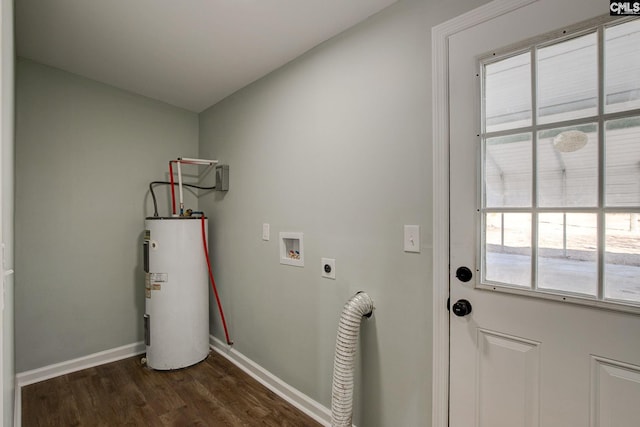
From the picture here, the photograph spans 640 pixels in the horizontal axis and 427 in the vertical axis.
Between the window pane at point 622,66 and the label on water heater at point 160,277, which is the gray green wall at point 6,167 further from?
the window pane at point 622,66

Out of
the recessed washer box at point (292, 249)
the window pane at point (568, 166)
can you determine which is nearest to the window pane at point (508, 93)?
the window pane at point (568, 166)

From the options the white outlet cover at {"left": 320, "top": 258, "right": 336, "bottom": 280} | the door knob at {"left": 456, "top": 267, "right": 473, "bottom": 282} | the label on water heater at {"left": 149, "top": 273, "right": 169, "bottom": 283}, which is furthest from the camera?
the label on water heater at {"left": 149, "top": 273, "right": 169, "bottom": 283}

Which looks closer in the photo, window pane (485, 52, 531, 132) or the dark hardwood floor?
window pane (485, 52, 531, 132)

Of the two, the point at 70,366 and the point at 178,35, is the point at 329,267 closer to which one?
the point at 178,35

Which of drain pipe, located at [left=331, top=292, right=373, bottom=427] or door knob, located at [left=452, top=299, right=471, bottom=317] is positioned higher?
door knob, located at [left=452, top=299, right=471, bottom=317]

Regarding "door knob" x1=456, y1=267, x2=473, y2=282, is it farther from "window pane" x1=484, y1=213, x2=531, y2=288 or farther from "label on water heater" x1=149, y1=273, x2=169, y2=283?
"label on water heater" x1=149, y1=273, x2=169, y2=283

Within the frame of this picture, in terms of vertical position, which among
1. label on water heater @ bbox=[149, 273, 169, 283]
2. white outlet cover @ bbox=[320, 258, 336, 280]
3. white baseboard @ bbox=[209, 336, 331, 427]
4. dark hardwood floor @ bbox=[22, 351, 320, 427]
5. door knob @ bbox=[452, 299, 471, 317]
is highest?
white outlet cover @ bbox=[320, 258, 336, 280]

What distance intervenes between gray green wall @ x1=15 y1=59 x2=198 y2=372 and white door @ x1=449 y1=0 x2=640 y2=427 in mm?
2724

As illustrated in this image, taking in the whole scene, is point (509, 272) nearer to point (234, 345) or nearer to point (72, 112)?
point (234, 345)

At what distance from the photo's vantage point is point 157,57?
2.14 metres

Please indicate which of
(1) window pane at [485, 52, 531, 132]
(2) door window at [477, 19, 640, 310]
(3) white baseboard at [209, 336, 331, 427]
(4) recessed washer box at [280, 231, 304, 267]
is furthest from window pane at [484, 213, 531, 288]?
(3) white baseboard at [209, 336, 331, 427]

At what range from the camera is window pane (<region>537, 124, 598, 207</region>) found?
102 cm

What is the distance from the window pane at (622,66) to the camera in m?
0.95

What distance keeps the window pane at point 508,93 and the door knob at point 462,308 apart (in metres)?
0.73
